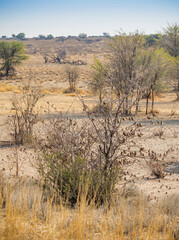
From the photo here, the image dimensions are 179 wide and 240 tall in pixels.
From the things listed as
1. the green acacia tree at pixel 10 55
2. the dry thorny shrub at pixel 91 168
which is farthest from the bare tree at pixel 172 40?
the dry thorny shrub at pixel 91 168

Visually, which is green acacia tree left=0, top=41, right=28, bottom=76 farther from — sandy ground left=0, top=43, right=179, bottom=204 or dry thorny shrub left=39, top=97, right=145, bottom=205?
dry thorny shrub left=39, top=97, right=145, bottom=205

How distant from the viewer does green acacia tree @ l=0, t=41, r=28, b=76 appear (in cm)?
4066

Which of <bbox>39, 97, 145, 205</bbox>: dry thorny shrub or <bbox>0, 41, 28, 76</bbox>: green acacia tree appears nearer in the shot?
<bbox>39, 97, 145, 205</bbox>: dry thorny shrub

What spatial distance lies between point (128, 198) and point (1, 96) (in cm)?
2081

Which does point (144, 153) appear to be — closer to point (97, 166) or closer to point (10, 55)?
point (97, 166)

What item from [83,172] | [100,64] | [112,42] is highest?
[112,42]

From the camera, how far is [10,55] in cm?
4131

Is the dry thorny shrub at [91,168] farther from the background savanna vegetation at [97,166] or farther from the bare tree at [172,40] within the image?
the bare tree at [172,40]

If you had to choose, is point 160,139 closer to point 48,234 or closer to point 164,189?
point 164,189

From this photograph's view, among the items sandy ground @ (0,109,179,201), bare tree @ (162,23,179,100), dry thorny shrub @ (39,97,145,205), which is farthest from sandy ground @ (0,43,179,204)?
bare tree @ (162,23,179,100)

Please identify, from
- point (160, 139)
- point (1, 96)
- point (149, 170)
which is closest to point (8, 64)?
point (1, 96)

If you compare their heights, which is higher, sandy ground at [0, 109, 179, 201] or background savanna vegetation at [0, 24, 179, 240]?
background savanna vegetation at [0, 24, 179, 240]

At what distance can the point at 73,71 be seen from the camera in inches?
1222

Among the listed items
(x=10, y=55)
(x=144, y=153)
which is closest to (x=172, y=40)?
(x=10, y=55)
